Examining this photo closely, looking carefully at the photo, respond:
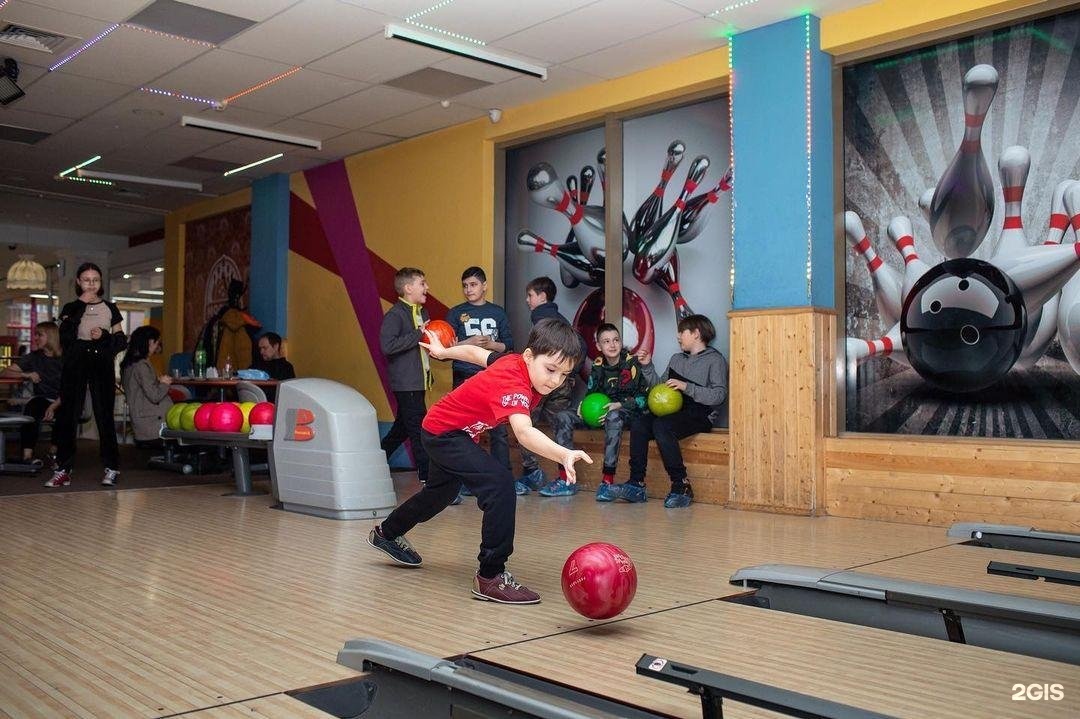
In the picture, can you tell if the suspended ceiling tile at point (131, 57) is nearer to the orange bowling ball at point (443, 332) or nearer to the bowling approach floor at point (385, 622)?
the orange bowling ball at point (443, 332)

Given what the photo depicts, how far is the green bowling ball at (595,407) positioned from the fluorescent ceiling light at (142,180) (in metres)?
5.31

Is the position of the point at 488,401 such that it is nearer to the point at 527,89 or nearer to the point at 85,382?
the point at 85,382

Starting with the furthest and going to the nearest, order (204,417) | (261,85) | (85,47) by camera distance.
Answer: (261,85)
(204,417)
(85,47)

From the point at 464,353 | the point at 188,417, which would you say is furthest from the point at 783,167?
the point at 188,417

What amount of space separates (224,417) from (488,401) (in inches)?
126

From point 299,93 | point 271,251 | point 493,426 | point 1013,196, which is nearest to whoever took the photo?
point 493,426

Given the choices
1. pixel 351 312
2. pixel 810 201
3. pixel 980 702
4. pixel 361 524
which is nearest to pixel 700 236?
pixel 810 201

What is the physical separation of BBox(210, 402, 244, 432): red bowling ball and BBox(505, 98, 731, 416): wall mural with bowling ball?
2256 mm

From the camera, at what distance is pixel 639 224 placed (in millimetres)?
6332

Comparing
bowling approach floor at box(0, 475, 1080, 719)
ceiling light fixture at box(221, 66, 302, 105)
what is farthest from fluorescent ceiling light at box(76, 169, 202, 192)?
bowling approach floor at box(0, 475, 1080, 719)

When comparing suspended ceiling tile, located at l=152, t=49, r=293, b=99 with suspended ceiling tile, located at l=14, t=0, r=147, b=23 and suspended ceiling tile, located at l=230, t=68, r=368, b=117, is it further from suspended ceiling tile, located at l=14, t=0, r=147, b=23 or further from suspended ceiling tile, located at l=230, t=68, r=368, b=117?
suspended ceiling tile, located at l=14, t=0, r=147, b=23

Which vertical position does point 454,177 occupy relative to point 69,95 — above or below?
below

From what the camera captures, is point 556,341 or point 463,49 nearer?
point 556,341

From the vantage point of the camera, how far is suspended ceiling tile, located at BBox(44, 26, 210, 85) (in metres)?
5.54
